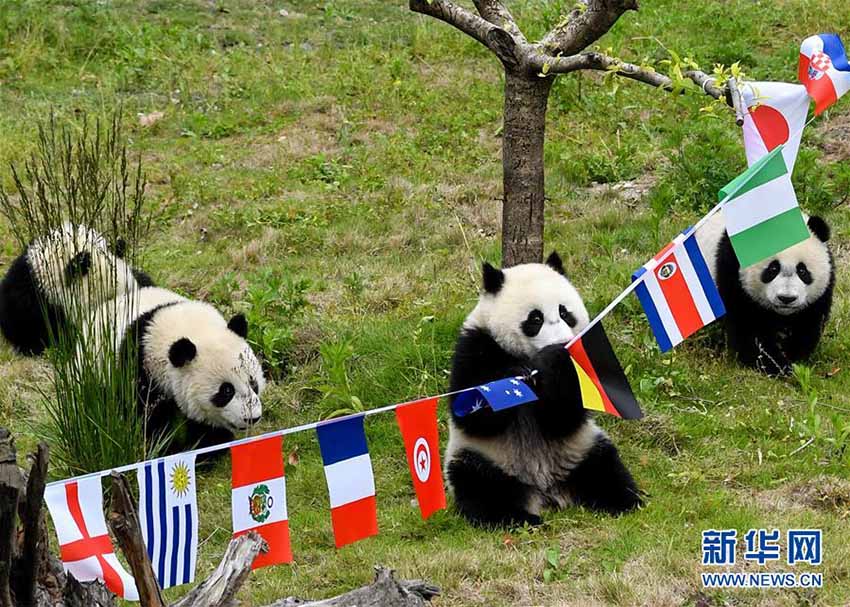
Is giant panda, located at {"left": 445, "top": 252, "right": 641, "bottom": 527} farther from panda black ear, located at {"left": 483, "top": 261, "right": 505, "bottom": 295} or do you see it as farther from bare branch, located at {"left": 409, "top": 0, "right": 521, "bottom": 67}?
bare branch, located at {"left": 409, "top": 0, "right": 521, "bottom": 67}

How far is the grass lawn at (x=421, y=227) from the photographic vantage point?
4.84 m

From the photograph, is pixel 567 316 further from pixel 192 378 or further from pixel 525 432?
pixel 192 378

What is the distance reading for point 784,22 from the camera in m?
11.6

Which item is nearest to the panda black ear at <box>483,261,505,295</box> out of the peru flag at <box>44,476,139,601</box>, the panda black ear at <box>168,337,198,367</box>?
the panda black ear at <box>168,337,198,367</box>

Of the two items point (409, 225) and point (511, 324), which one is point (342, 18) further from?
point (511, 324)

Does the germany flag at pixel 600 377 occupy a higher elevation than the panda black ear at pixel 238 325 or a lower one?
lower

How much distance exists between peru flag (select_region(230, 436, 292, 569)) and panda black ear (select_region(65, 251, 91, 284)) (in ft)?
4.68

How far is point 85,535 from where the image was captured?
3967 mm

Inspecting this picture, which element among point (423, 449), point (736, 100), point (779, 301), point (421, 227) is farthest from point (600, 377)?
point (421, 227)

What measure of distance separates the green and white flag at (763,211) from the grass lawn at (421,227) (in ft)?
3.20

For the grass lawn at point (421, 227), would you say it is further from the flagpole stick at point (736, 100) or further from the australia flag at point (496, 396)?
the flagpole stick at point (736, 100)

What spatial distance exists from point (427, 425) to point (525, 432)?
647mm

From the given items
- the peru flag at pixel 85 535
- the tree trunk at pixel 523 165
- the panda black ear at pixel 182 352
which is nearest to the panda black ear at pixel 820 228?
the tree trunk at pixel 523 165

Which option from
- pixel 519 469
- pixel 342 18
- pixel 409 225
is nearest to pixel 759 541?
pixel 519 469
